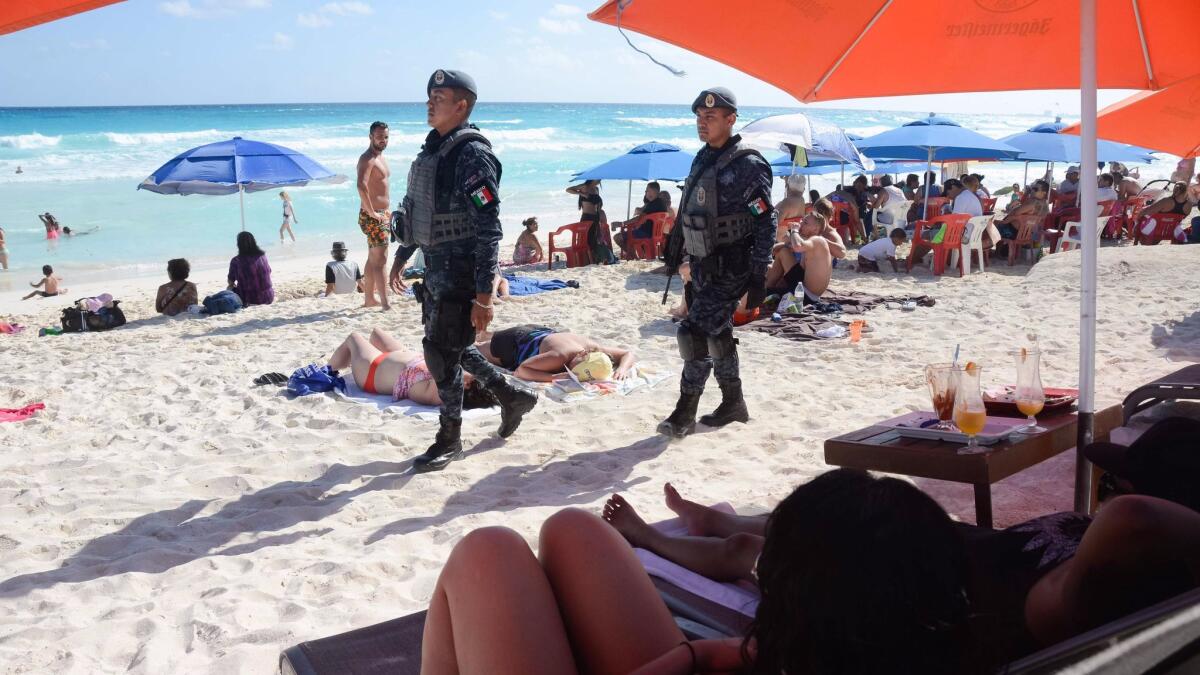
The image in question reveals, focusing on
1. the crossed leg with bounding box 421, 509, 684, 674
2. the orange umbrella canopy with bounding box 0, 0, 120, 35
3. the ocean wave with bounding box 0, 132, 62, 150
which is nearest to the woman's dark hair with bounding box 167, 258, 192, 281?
the orange umbrella canopy with bounding box 0, 0, 120, 35

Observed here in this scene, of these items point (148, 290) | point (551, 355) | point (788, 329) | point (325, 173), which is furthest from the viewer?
point (148, 290)

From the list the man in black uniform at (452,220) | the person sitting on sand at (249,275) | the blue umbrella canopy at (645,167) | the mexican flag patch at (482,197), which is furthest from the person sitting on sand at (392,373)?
the blue umbrella canopy at (645,167)

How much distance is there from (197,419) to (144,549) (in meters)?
1.94

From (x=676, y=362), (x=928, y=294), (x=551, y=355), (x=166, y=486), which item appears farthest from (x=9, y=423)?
(x=928, y=294)

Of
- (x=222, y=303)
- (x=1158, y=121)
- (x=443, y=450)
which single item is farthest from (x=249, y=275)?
(x=1158, y=121)

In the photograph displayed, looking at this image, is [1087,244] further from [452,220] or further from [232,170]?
[232,170]

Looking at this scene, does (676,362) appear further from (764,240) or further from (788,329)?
(764,240)

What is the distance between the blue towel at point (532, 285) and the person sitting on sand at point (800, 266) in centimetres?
276

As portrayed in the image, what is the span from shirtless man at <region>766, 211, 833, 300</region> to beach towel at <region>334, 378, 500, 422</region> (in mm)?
3844

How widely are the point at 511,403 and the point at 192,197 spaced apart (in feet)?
78.2

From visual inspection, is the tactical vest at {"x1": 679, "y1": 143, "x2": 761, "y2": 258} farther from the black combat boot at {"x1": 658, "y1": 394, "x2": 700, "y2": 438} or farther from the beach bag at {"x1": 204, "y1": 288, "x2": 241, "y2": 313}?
the beach bag at {"x1": 204, "y1": 288, "x2": 241, "y2": 313}

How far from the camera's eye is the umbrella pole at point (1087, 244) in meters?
3.03

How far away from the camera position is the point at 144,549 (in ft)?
12.2

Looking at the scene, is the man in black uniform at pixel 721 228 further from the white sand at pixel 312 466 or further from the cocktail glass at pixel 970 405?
the cocktail glass at pixel 970 405
